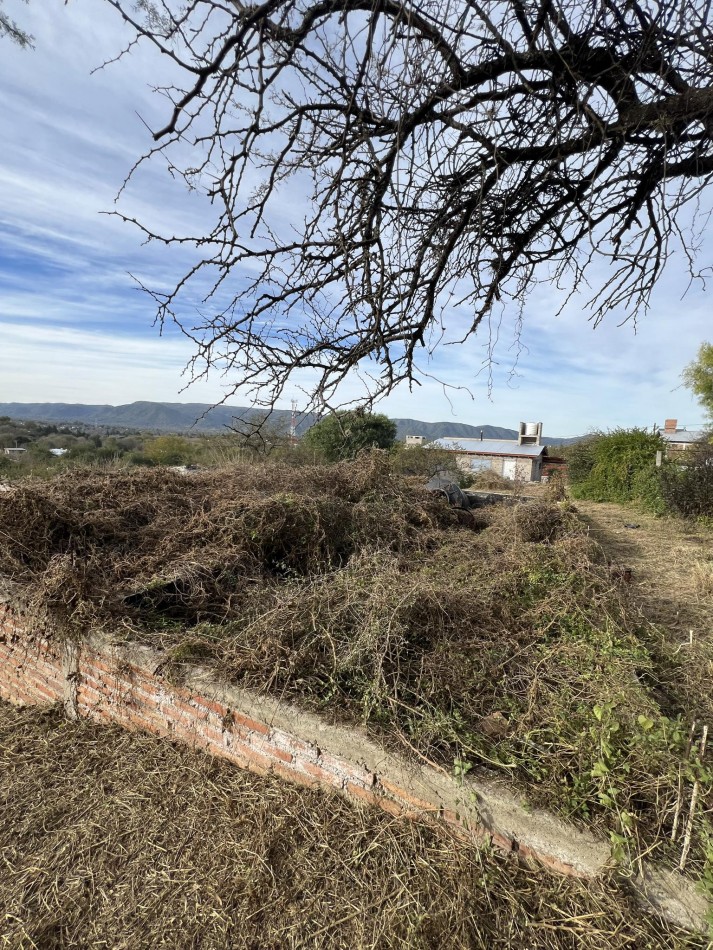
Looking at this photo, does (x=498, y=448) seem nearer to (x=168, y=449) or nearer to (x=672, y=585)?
(x=168, y=449)

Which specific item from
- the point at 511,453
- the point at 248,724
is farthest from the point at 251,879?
the point at 511,453

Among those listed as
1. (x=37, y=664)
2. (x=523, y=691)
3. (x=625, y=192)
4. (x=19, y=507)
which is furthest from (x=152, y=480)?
(x=625, y=192)

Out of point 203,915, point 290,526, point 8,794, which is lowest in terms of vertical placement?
point 8,794

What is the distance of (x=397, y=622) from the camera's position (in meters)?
2.84

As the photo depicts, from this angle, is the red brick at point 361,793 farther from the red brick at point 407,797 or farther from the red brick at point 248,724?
the red brick at point 248,724

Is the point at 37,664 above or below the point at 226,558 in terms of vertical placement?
below

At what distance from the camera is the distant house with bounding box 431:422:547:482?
98.1 feet

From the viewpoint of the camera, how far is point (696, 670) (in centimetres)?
302

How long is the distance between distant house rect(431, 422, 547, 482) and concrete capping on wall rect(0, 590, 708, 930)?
21870 millimetres

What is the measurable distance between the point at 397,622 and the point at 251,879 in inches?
52.9

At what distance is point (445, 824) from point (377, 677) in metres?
0.68

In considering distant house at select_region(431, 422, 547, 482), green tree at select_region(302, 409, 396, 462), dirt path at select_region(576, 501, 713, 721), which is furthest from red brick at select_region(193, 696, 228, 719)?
distant house at select_region(431, 422, 547, 482)

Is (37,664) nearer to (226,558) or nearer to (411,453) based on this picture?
(226,558)

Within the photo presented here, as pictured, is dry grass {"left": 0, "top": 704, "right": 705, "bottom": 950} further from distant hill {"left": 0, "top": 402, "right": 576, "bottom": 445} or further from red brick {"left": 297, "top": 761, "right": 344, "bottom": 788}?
distant hill {"left": 0, "top": 402, "right": 576, "bottom": 445}
